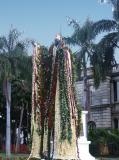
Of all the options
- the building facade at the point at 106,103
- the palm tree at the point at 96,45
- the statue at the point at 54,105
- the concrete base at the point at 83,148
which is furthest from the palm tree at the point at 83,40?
the statue at the point at 54,105

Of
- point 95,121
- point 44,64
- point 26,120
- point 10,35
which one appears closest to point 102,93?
point 95,121

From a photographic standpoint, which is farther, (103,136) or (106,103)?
(106,103)

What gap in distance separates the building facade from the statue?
3845 centimetres

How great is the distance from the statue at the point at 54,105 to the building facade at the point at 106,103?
126 ft

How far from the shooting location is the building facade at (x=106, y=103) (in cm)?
5659

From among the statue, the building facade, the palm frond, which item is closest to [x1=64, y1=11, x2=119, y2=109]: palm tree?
the palm frond

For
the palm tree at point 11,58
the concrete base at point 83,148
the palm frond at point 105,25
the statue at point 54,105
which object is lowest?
the concrete base at point 83,148

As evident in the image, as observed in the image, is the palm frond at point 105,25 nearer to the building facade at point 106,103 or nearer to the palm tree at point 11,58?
the palm tree at point 11,58

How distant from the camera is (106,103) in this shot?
5756 cm

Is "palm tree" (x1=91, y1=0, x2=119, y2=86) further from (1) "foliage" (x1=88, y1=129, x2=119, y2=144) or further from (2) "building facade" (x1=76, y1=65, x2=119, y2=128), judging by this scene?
(2) "building facade" (x1=76, y1=65, x2=119, y2=128)

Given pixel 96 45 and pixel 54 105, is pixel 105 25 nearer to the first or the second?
pixel 96 45

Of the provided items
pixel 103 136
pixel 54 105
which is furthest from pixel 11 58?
pixel 54 105

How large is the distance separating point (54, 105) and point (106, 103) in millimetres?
41224

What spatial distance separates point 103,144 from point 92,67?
734 cm
